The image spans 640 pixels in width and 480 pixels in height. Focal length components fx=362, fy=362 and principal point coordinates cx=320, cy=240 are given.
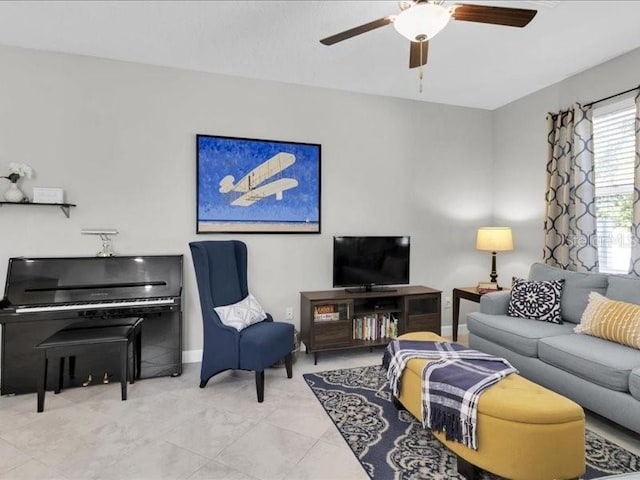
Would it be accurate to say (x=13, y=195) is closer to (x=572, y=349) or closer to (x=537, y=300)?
(x=572, y=349)

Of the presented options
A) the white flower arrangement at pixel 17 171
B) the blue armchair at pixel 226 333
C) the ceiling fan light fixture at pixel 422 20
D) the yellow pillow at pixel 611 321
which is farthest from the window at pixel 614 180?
the white flower arrangement at pixel 17 171

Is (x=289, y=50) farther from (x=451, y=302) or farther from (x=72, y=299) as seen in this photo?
(x=451, y=302)

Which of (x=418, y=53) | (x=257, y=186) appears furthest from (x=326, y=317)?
(x=418, y=53)

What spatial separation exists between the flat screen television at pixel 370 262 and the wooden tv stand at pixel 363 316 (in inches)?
4.6

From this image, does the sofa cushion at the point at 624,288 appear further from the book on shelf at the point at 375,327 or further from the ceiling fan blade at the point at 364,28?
the ceiling fan blade at the point at 364,28

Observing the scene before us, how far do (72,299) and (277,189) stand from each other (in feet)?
6.46

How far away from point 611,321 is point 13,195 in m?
4.53

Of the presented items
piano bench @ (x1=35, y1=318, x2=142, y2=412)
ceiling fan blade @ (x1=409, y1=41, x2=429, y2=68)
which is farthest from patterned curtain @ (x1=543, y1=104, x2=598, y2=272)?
piano bench @ (x1=35, y1=318, x2=142, y2=412)

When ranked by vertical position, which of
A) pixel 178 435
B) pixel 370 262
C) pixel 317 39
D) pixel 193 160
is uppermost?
pixel 317 39

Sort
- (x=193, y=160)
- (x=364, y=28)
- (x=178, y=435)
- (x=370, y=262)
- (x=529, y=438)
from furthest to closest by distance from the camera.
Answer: (x=370, y=262), (x=193, y=160), (x=178, y=435), (x=364, y=28), (x=529, y=438)

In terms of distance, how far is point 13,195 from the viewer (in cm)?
287

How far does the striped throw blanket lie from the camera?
176 cm

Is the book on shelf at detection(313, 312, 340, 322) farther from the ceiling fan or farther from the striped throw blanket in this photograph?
the ceiling fan

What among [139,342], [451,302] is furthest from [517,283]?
[139,342]
